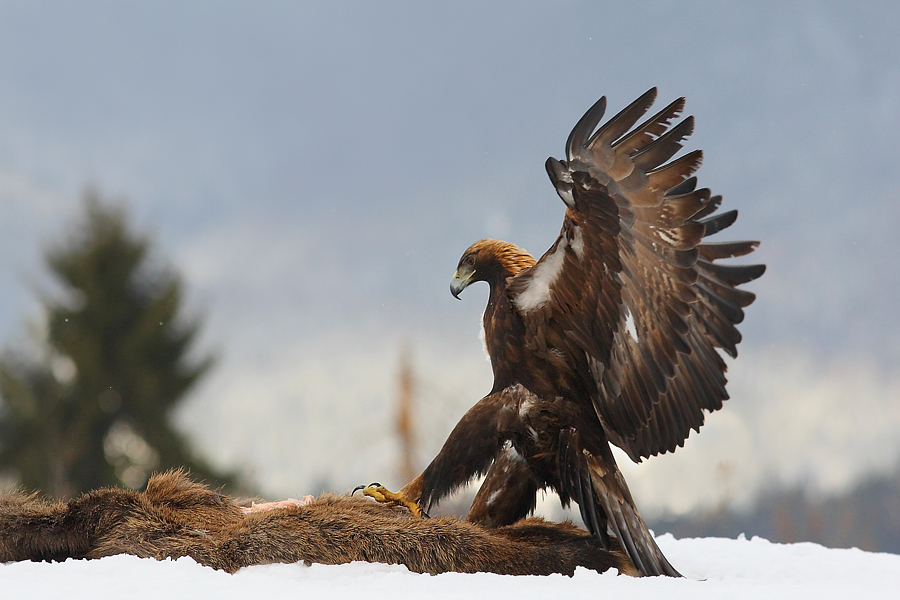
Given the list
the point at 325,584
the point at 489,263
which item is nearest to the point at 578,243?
the point at 489,263

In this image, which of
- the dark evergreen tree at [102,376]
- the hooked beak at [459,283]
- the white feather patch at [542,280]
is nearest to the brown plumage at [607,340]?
the white feather patch at [542,280]

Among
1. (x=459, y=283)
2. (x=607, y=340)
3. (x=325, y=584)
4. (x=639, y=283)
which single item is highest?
(x=459, y=283)

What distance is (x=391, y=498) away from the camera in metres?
2.76

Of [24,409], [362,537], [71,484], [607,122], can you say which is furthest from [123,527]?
[24,409]

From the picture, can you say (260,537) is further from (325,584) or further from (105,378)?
(105,378)

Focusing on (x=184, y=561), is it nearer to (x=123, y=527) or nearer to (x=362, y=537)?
(x=123, y=527)

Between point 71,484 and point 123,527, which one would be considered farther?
point 71,484

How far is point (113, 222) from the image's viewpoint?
9.70 metres

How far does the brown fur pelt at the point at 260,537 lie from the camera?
7.34 feet

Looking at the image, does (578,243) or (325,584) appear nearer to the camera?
(325,584)

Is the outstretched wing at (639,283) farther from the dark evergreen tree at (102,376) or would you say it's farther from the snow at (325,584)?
the dark evergreen tree at (102,376)

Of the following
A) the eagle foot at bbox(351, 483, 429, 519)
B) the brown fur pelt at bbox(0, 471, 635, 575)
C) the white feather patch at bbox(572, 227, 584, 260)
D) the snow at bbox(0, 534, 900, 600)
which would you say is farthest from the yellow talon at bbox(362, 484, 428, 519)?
the white feather patch at bbox(572, 227, 584, 260)

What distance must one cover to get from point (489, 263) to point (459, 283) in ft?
0.49

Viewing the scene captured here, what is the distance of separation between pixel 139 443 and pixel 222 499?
255 inches
